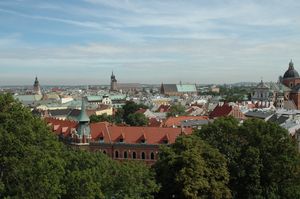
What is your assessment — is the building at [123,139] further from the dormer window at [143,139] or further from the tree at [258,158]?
the tree at [258,158]

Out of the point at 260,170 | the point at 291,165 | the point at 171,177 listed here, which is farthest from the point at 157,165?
the point at 291,165

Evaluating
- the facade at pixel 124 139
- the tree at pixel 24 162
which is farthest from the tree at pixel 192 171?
the facade at pixel 124 139

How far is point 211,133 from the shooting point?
45188 millimetres

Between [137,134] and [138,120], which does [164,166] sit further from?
[138,120]

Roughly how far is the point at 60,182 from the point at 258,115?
3011 inches

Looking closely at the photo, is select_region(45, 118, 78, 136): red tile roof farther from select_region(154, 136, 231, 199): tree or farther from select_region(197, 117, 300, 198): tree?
select_region(197, 117, 300, 198): tree

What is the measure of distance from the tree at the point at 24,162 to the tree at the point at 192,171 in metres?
11.0

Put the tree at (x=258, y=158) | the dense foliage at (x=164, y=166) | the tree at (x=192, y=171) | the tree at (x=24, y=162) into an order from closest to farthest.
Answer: the tree at (x=24, y=162) < the dense foliage at (x=164, y=166) < the tree at (x=192, y=171) < the tree at (x=258, y=158)

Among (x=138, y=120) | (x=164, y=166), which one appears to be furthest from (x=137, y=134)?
(x=138, y=120)

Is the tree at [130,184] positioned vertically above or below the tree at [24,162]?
below

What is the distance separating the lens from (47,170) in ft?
93.8

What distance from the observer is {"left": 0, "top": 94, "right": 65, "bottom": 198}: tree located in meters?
28.0

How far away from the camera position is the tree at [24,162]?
28047 millimetres

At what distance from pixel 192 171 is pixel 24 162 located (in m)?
14.6
